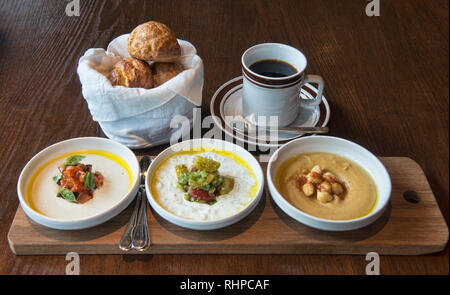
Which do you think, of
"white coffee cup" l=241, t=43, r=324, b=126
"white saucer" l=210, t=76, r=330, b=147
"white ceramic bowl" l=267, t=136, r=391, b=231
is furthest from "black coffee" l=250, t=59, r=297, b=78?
"white ceramic bowl" l=267, t=136, r=391, b=231

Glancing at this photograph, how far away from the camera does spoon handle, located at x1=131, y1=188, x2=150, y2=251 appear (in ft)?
2.96

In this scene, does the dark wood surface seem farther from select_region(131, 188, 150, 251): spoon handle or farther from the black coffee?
the black coffee

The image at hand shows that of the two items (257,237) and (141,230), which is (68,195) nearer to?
(141,230)

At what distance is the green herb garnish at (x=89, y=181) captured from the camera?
97 centimetres

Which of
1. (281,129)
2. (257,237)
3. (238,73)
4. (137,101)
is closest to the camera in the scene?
(257,237)

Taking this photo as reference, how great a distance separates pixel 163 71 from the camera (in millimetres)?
1104

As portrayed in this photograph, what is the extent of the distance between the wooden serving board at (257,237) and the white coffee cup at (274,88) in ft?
1.04

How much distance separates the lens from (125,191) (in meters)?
0.99

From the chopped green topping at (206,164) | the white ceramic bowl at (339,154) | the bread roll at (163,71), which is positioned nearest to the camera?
the white ceramic bowl at (339,154)

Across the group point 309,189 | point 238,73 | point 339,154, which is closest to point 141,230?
point 309,189

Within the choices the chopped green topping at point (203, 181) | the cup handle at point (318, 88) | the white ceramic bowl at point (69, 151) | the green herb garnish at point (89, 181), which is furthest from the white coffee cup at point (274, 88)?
the green herb garnish at point (89, 181)

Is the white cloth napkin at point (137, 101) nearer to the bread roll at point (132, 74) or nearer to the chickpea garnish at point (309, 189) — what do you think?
the bread roll at point (132, 74)

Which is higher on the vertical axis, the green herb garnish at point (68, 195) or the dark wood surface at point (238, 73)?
the green herb garnish at point (68, 195)

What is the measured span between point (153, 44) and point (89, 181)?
1.28 ft
